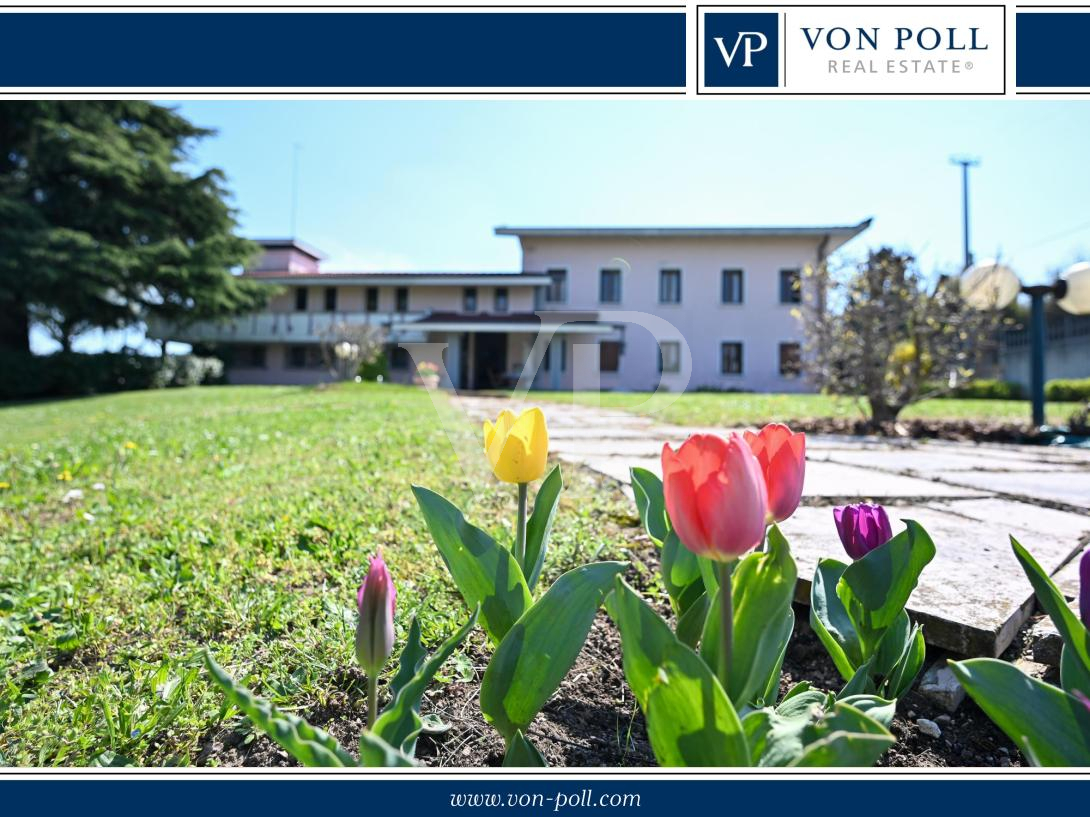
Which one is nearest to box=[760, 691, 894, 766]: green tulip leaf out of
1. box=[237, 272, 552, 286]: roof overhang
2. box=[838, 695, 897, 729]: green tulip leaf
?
box=[838, 695, 897, 729]: green tulip leaf

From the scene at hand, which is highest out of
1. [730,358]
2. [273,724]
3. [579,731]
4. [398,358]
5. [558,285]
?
[558,285]

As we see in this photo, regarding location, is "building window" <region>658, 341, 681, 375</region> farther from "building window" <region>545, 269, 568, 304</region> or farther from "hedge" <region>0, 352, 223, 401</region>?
"hedge" <region>0, 352, 223, 401</region>

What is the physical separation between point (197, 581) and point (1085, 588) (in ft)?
5.24

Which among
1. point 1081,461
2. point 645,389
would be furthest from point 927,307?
point 645,389

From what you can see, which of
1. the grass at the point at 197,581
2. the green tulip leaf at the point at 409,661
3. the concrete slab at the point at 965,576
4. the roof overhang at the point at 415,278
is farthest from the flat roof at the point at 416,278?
the green tulip leaf at the point at 409,661

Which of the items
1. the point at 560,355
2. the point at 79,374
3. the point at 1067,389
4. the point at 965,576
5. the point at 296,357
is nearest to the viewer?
the point at 965,576

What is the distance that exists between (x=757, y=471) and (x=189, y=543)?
1757mm

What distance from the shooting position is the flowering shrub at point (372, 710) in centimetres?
51

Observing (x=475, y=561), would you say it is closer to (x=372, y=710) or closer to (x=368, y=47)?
(x=372, y=710)

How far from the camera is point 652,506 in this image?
1071 mm

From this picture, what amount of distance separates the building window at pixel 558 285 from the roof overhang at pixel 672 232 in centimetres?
110

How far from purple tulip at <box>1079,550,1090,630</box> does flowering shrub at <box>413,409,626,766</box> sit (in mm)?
389

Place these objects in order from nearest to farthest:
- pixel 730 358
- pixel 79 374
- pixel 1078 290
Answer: pixel 1078 290 → pixel 79 374 → pixel 730 358

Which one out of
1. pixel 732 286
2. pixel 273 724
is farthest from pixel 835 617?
pixel 732 286
